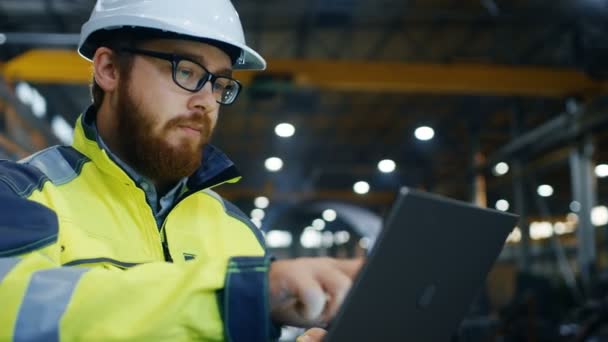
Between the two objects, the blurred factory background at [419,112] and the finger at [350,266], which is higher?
the blurred factory background at [419,112]

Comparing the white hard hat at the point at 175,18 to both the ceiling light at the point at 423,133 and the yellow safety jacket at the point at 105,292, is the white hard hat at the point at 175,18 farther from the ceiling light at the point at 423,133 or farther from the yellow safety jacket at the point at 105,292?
the ceiling light at the point at 423,133

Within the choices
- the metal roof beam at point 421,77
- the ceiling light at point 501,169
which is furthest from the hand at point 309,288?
the ceiling light at point 501,169

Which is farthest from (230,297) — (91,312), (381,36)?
(381,36)

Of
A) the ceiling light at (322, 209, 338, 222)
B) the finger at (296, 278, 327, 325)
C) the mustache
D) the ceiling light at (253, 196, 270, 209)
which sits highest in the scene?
the mustache

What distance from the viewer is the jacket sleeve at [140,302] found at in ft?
2.45

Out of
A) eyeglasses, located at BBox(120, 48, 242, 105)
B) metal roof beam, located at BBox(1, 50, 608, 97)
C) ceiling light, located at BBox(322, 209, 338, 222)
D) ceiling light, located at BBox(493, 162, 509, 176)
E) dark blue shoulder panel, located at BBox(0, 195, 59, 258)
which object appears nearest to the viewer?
dark blue shoulder panel, located at BBox(0, 195, 59, 258)

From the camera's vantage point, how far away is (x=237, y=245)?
1647mm

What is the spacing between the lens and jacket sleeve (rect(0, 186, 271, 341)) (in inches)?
29.5

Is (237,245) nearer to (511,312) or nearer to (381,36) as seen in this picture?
(511,312)

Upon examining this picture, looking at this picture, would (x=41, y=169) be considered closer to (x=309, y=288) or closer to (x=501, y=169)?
(x=309, y=288)

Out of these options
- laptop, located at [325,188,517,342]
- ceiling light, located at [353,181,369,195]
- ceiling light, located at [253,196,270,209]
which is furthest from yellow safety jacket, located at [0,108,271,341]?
ceiling light, located at [353,181,369,195]

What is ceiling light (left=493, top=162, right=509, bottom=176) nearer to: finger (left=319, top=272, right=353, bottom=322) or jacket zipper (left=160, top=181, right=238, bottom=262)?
jacket zipper (left=160, top=181, right=238, bottom=262)

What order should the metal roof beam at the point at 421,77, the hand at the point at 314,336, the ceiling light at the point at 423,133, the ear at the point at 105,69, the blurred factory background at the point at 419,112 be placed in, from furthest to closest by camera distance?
the ceiling light at the point at 423,133, the metal roof beam at the point at 421,77, the blurred factory background at the point at 419,112, the ear at the point at 105,69, the hand at the point at 314,336

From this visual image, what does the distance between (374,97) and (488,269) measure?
509 inches
